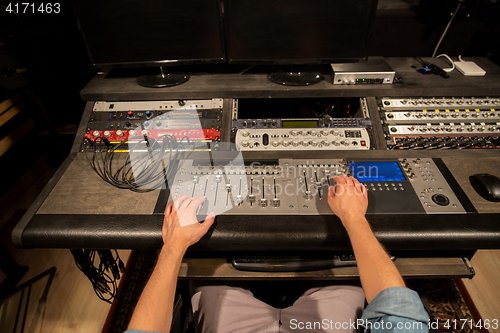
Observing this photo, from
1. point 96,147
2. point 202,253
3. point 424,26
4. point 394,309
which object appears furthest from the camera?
point 424,26

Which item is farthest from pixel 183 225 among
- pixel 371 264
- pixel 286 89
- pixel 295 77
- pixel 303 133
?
pixel 295 77

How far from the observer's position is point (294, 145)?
1242mm

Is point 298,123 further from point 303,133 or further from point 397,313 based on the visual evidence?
point 397,313

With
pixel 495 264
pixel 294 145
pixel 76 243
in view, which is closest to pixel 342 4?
pixel 294 145

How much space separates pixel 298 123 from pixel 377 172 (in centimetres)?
41

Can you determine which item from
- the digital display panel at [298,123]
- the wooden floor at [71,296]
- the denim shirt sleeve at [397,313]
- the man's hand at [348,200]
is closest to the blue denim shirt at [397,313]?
the denim shirt sleeve at [397,313]

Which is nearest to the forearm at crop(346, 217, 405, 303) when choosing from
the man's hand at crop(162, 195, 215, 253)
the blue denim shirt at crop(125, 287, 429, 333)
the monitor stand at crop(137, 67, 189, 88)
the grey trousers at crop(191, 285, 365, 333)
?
the blue denim shirt at crop(125, 287, 429, 333)

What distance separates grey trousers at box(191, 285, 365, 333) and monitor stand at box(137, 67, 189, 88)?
931mm

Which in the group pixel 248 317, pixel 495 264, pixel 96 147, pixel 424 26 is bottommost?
pixel 495 264

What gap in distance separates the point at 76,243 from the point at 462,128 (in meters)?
1.62

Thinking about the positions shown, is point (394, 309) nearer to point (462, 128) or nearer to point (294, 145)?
point (294, 145)

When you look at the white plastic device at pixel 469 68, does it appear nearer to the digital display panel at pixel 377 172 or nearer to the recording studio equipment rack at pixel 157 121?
the digital display panel at pixel 377 172

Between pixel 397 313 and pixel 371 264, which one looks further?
pixel 371 264

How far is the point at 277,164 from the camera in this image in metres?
1.17
